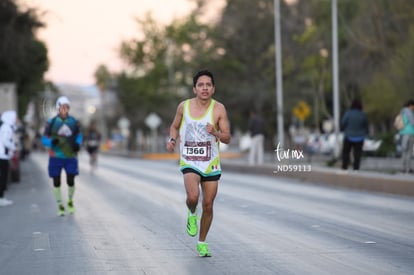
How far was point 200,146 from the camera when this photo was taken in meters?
9.82

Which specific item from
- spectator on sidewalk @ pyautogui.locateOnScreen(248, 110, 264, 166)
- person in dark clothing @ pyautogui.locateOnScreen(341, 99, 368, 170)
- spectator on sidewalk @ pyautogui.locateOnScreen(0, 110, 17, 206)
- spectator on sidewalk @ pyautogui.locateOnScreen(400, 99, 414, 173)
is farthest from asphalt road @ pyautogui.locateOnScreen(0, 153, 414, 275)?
spectator on sidewalk @ pyautogui.locateOnScreen(248, 110, 264, 166)

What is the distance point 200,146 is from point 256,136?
22.6m

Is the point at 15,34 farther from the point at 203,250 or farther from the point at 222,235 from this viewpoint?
the point at 203,250

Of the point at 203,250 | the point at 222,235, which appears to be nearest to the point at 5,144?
the point at 222,235

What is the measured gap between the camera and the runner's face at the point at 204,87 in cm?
980

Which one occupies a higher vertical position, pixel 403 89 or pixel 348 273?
pixel 403 89

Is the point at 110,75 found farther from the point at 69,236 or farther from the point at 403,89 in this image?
the point at 69,236

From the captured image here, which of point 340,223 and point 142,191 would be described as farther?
point 142,191

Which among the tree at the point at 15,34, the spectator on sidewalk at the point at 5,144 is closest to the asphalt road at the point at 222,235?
the spectator on sidewalk at the point at 5,144

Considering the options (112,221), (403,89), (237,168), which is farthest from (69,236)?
(403,89)

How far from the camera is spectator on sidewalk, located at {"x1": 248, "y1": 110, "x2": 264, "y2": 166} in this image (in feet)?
105

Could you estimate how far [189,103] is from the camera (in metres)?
9.95

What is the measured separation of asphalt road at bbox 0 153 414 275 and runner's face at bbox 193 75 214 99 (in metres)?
1.62

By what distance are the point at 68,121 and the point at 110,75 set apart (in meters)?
71.3
